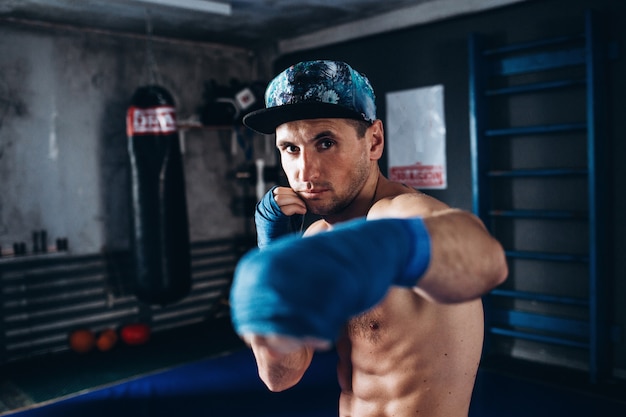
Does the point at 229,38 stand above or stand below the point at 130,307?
above

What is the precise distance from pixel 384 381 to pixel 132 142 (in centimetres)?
367

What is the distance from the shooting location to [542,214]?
3699 millimetres

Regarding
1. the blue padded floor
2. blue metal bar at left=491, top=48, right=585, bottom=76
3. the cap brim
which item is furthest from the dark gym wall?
the cap brim

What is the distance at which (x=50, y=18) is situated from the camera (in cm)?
448

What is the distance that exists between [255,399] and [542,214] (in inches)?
86.8

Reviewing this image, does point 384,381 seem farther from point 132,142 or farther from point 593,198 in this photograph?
point 132,142

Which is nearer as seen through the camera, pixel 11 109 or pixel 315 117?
pixel 315 117

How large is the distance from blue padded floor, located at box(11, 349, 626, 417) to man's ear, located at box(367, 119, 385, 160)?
2.09 meters

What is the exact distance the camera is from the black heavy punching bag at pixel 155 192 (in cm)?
449

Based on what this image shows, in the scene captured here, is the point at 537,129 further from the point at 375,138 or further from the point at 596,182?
the point at 375,138

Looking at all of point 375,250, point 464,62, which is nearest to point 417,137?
point 464,62

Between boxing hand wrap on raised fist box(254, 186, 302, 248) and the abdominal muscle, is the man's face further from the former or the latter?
the abdominal muscle

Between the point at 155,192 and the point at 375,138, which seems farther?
the point at 155,192

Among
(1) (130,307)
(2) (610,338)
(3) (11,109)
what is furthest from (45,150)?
(2) (610,338)
